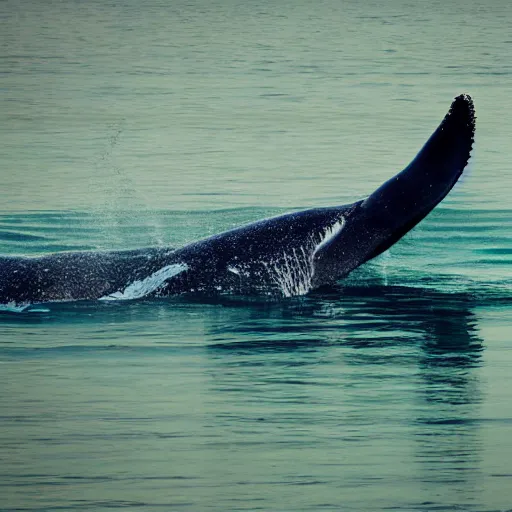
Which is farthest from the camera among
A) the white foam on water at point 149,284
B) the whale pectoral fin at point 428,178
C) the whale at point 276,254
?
the white foam on water at point 149,284

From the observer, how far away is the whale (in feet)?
48.5

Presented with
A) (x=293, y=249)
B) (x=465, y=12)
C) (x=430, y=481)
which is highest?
(x=465, y=12)

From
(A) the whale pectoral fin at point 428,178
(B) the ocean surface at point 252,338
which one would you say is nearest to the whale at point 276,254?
(A) the whale pectoral fin at point 428,178

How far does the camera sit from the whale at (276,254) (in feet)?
48.5

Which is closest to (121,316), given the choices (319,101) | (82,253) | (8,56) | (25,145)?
(82,253)

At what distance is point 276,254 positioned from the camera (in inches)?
594

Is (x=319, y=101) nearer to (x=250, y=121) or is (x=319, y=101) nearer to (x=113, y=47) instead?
(x=250, y=121)

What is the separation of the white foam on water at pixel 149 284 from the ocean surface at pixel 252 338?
102mm

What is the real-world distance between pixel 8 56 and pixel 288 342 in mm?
43467

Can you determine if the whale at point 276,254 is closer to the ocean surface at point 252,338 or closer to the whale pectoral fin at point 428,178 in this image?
the whale pectoral fin at point 428,178

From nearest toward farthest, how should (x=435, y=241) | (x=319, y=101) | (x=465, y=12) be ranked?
(x=435, y=241), (x=319, y=101), (x=465, y=12)

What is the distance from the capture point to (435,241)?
65.8 feet

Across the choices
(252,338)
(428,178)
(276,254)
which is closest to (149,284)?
(276,254)

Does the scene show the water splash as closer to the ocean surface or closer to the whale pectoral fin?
the ocean surface
